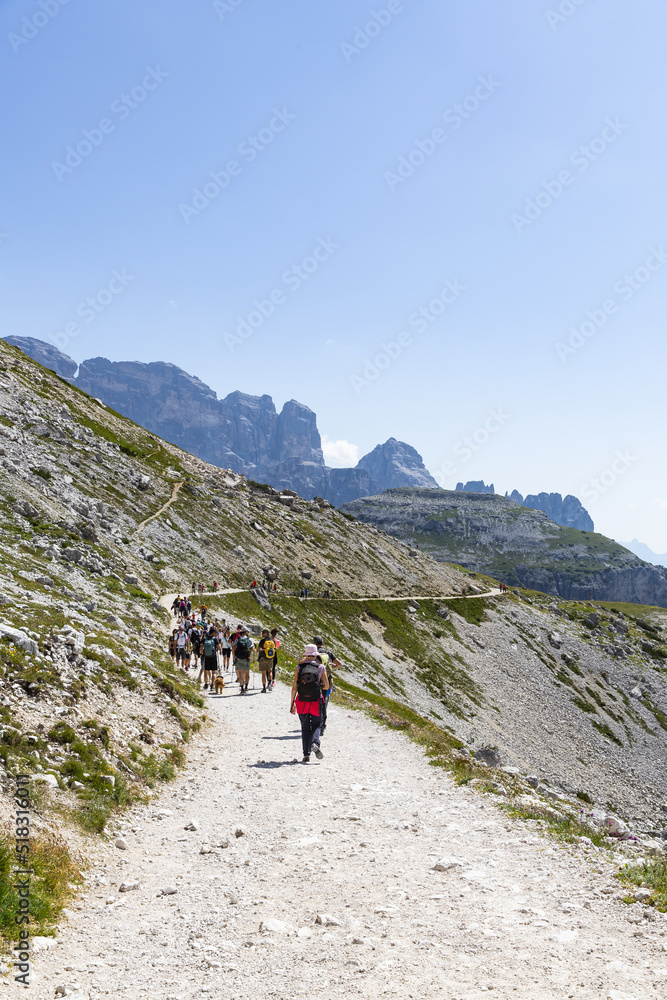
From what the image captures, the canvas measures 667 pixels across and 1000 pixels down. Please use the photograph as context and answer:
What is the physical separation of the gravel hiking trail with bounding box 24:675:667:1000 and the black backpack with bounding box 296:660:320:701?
8.46 ft

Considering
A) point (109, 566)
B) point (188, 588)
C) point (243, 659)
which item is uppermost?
point (243, 659)

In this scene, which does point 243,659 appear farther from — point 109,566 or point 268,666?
point 109,566

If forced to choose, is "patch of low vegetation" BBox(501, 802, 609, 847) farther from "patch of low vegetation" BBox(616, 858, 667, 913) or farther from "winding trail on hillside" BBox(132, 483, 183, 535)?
"winding trail on hillside" BBox(132, 483, 183, 535)

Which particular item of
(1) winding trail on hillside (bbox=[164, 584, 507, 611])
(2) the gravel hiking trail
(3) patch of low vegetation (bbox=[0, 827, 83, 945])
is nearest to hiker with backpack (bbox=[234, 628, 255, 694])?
(2) the gravel hiking trail

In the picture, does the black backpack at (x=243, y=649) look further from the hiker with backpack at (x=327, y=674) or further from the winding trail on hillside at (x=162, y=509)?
the winding trail on hillside at (x=162, y=509)

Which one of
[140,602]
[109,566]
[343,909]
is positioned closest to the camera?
[343,909]

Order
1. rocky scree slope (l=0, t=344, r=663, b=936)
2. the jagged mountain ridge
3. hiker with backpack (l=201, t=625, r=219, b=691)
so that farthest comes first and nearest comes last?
hiker with backpack (l=201, t=625, r=219, b=691), the jagged mountain ridge, rocky scree slope (l=0, t=344, r=663, b=936)

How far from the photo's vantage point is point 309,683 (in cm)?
1683

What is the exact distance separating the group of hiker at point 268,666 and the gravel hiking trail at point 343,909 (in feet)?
8.38

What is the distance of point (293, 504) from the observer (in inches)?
5458

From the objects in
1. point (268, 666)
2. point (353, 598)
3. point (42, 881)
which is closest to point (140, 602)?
point (268, 666)

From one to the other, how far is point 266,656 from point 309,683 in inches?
577

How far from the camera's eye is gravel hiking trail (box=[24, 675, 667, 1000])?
22.5ft

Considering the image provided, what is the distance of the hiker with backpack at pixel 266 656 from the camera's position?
30.4 meters
